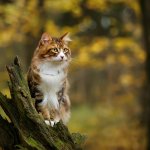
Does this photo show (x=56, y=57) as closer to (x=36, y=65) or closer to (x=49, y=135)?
(x=36, y=65)

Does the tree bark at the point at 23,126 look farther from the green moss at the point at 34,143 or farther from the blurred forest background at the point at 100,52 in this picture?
the blurred forest background at the point at 100,52

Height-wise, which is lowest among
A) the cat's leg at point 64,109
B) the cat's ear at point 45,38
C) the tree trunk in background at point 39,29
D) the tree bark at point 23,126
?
the tree bark at point 23,126

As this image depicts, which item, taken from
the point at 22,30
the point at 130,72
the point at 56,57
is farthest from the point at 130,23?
the point at 56,57

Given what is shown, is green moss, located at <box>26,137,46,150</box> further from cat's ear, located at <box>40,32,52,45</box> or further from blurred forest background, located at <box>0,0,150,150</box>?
blurred forest background, located at <box>0,0,150,150</box>

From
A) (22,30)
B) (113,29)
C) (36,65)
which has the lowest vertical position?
(36,65)

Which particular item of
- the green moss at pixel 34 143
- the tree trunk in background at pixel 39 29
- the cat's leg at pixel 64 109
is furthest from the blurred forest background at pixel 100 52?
the green moss at pixel 34 143

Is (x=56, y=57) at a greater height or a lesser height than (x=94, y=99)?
lesser

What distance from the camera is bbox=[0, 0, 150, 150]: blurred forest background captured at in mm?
9047

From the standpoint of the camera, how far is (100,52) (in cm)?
1415

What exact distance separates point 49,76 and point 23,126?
0.87 meters

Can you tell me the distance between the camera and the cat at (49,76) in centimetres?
451

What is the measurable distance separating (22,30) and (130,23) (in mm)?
5700

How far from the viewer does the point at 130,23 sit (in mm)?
14523

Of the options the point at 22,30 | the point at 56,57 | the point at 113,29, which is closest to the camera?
the point at 56,57
